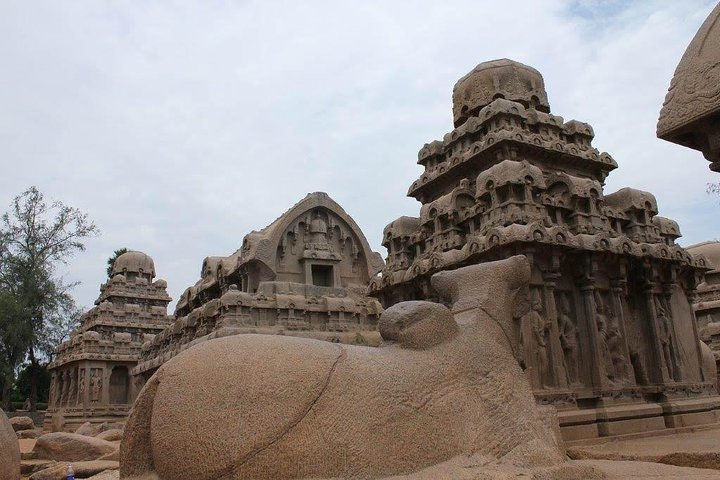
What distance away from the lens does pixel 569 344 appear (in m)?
8.84

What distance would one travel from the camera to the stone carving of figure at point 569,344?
882cm

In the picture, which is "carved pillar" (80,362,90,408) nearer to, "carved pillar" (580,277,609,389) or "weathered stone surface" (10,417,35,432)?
"weathered stone surface" (10,417,35,432)

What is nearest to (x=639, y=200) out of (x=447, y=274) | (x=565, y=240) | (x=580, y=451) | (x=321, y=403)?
(x=565, y=240)

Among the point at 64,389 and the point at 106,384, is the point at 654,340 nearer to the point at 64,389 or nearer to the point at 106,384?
the point at 106,384

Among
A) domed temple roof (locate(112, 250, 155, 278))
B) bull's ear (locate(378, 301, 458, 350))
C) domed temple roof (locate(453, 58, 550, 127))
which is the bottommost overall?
bull's ear (locate(378, 301, 458, 350))

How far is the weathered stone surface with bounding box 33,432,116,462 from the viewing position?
13.4 metres

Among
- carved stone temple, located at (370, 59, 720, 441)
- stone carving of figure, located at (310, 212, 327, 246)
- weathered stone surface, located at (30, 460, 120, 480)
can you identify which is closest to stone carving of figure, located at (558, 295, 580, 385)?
carved stone temple, located at (370, 59, 720, 441)

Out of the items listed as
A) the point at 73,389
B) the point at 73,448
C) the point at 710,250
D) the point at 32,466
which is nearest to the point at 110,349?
the point at 73,389

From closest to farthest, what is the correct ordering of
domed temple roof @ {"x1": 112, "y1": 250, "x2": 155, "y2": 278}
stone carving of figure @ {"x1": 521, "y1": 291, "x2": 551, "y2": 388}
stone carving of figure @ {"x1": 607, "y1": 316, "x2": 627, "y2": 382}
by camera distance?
stone carving of figure @ {"x1": 521, "y1": 291, "x2": 551, "y2": 388}, stone carving of figure @ {"x1": 607, "y1": 316, "x2": 627, "y2": 382}, domed temple roof @ {"x1": 112, "y1": 250, "x2": 155, "y2": 278}

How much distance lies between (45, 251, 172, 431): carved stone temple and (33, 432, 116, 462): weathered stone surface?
1340cm

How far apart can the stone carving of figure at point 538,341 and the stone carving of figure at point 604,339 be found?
4.01 feet

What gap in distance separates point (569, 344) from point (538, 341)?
828 millimetres

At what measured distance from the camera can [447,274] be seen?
5074 mm

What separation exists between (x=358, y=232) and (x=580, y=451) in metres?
16.3
